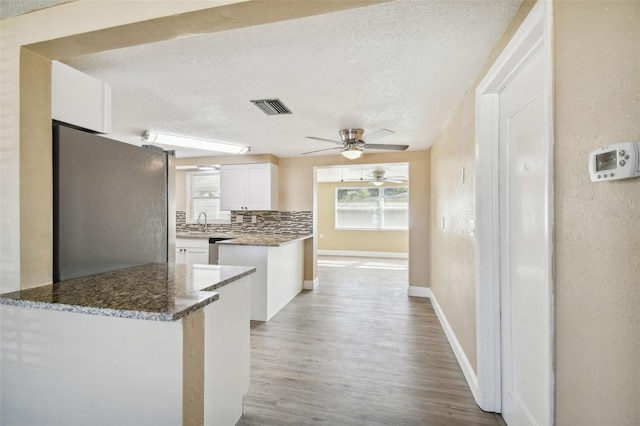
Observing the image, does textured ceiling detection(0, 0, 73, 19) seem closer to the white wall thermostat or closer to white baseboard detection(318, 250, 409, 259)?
the white wall thermostat

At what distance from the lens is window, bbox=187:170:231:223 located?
5645mm

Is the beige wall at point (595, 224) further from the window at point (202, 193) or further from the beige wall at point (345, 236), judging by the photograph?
the beige wall at point (345, 236)

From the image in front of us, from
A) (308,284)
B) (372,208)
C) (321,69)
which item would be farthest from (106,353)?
(372,208)

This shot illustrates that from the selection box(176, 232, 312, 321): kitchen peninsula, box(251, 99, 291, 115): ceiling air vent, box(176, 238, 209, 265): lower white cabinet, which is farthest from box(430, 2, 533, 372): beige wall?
box(176, 238, 209, 265): lower white cabinet

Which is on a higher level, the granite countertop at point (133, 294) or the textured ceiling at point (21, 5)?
the textured ceiling at point (21, 5)

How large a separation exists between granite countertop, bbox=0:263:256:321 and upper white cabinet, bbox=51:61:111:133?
85 centimetres

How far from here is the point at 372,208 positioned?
8.64 m

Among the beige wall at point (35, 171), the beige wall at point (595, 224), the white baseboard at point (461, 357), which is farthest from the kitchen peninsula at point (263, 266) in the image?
the beige wall at point (595, 224)

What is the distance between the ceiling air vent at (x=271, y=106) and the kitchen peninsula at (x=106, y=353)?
165 centimetres

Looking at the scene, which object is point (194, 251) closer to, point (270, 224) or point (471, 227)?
point (270, 224)

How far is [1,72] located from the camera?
135 centimetres

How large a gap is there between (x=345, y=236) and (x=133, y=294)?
7.72 meters

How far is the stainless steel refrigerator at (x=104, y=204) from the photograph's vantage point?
4.77ft

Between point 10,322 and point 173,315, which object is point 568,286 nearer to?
point 173,315
